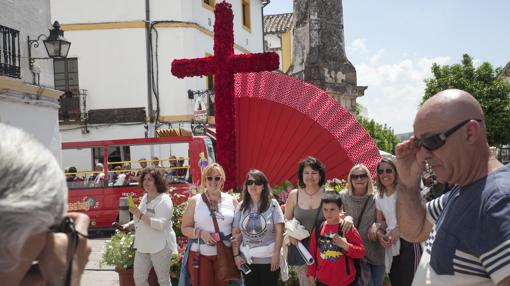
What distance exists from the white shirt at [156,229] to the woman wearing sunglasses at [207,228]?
0.47m

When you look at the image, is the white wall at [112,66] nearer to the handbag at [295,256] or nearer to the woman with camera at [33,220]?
the handbag at [295,256]

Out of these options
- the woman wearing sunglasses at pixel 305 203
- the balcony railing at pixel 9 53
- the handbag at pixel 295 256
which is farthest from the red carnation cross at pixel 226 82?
the balcony railing at pixel 9 53

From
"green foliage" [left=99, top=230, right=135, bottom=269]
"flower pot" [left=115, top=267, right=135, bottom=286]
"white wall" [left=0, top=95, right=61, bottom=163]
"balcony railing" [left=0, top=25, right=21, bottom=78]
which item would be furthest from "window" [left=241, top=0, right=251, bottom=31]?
"flower pot" [left=115, top=267, right=135, bottom=286]

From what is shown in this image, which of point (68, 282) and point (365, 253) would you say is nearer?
point (68, 282)

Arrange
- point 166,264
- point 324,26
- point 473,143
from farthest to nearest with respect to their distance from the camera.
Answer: point 324,26 → point 166,264 → point 473,143

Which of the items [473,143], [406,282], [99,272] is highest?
[473,143]

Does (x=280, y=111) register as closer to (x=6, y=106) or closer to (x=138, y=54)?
(x=6, y=106)

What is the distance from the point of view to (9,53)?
1168cm

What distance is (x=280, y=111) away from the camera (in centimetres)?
784

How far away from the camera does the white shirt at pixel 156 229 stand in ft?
19.6

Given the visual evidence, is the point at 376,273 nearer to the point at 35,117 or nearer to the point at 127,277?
the point at 127,277

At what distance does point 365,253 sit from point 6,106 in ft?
29.8

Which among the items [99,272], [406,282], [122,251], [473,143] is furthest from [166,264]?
[473,143]

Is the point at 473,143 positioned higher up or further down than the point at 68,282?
higher up
